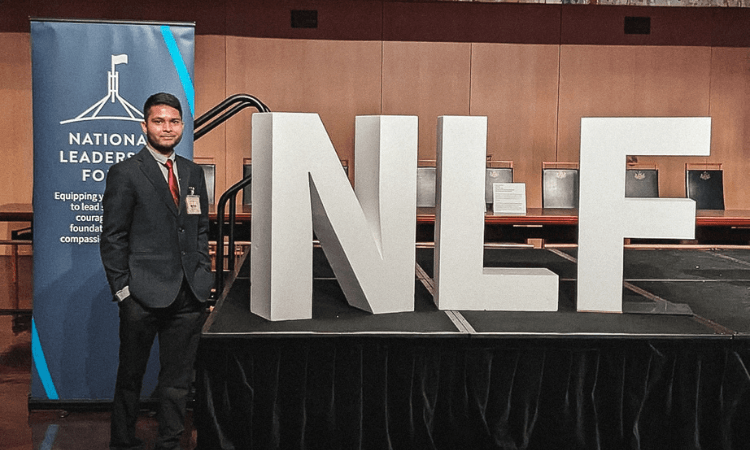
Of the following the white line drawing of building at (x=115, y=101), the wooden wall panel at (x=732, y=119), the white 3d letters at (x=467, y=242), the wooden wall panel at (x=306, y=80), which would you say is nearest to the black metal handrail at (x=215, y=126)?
the white line drawing of building at (x=115, y=101)

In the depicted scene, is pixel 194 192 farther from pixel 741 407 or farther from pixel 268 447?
pixel 741 407

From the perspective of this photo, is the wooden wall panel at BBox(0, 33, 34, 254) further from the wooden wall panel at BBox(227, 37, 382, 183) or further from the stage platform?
the stage platform

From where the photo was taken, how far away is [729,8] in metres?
7.84

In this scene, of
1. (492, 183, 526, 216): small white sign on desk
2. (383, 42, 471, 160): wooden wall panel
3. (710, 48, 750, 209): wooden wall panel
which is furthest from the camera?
(710, 48, 750, 209): wooden wall panel

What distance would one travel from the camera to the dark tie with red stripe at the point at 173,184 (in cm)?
260

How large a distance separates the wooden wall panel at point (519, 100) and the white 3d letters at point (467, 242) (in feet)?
17.6

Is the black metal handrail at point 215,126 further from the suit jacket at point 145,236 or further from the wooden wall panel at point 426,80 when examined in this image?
the wooden wall panel at point 426,80

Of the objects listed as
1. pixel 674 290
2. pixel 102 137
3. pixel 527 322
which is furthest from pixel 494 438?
pixel 102 137

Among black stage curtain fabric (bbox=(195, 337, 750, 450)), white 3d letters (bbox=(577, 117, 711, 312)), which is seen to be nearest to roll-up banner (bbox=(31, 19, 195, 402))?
black stage curtain fabric (bbox=(195, 337, 750, 450))

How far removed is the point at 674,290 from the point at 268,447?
1.75m

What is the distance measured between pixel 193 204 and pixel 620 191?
4.87 feet

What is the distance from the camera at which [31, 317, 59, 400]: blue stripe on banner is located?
3.24 m

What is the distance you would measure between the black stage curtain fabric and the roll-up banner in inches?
54.2

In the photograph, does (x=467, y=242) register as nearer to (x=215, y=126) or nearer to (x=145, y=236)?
(x=145, y=236)
